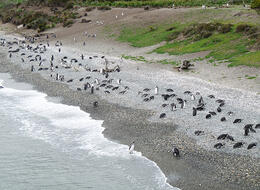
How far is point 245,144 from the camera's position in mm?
21719

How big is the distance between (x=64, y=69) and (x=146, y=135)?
73.2ft

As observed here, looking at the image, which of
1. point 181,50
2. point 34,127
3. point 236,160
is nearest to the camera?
point 236,160

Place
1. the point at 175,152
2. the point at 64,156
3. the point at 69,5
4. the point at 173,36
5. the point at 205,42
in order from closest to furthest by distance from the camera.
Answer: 1. the point at 175,152
2. the point at 64,156
3. the point at 205,42
4. the point at 173,36
5. the point at 69,5

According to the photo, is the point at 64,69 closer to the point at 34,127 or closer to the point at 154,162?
the point at 34,127

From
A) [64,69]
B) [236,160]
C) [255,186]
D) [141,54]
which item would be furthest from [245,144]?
[141,54]

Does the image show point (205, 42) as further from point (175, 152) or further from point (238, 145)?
point (175, 152)

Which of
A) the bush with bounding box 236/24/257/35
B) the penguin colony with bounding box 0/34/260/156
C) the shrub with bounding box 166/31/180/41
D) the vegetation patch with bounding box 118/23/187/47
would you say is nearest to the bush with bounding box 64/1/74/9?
the vegetation patch with bounding box 118/23/187/47

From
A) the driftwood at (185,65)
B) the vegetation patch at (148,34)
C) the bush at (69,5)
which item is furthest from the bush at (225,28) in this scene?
the bush at (69,5)

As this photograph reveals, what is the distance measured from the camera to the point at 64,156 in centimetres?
2320

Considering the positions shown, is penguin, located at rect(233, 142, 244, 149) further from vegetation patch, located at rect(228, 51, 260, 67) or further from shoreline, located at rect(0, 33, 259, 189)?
vegetation patch, located at rect(228, 51, 260, 67)

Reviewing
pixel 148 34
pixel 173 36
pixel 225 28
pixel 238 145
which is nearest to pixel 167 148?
pixel 238 145

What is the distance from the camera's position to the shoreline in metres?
18.8

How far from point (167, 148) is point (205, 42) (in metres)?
27.9

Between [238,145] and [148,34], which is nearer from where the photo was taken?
[238,145]
